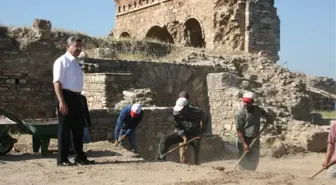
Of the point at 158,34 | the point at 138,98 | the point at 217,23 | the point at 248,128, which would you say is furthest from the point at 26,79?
the point at 158,34

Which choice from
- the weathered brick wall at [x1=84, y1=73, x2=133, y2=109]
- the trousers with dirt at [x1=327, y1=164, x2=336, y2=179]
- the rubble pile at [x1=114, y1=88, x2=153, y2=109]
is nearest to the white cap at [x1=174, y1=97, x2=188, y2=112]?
the trousers with dirt at [x1=327, y1=164, x2=336, y2=179]

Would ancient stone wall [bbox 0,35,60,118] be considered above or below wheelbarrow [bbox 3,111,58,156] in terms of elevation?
above

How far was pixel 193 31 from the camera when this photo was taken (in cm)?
2381

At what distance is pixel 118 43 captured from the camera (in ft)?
55.7

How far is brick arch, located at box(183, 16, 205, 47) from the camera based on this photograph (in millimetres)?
22769

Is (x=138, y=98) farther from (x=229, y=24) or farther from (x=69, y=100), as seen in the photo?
(x=229, y=24)

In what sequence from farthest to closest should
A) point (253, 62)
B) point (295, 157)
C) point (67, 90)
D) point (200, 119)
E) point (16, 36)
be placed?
point (253, 62) → point (16, 36) → point (295, 157) → point (200, 119) → point (67, 90)

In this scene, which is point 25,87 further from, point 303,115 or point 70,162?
point 303,115

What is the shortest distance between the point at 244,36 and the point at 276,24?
157 cm

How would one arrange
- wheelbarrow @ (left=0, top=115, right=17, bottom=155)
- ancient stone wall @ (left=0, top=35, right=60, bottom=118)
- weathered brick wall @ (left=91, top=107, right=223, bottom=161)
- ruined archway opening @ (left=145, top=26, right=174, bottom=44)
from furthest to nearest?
ruined archway opening @ (left=145, top=26, right=174, bottom=44) → ancient stone wall @ (left=0, top=35, right=60, bottom=118) → weathered brick wall @ (left=91, top=107, right=223, bottom=161) → wheelbarrow @ (left=0, top=115, right=17, bottom=155)

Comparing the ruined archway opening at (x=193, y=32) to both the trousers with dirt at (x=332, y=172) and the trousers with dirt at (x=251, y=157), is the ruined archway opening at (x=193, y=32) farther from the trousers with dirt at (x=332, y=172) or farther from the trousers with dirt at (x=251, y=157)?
the trousers with dirt at (x=332, y=172)

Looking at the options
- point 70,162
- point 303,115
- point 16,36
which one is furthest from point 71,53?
point 303,115

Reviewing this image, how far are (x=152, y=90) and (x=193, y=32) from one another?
11.3 metres

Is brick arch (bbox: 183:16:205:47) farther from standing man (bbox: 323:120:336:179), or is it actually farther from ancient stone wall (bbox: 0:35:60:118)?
standing man (bbox: 323:120:336:179)
